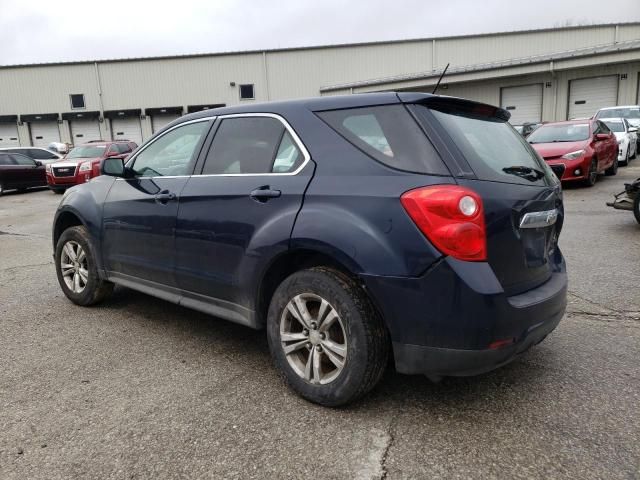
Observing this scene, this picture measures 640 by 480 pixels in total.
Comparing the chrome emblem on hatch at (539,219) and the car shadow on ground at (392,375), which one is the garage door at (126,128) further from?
the chrome emblem on hatch at (539,219)

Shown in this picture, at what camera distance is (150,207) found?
378 cm

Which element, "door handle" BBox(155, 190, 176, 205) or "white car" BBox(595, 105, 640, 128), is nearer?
"door handle" BBox(155, 190, 176, 205)

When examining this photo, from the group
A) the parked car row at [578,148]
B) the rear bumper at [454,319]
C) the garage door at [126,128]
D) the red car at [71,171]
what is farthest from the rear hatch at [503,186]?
the garage door at [126,128]

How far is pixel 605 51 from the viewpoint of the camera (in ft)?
78.5

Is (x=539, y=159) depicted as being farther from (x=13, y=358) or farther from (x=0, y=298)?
(x=0, y=298)

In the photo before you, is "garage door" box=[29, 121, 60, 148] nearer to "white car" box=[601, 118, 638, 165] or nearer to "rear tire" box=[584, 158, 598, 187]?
"white car" box=[601, 118, 638, 165]

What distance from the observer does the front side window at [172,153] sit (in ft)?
12.1

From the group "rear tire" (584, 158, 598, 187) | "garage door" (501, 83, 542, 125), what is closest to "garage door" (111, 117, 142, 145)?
"garage door" (501, 83, 542, 125)

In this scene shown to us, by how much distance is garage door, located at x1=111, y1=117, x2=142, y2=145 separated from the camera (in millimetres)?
37344

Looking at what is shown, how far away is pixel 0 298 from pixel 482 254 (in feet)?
16.0

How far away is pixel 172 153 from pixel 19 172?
1694cm

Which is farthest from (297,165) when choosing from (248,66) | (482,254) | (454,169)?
(248,66)

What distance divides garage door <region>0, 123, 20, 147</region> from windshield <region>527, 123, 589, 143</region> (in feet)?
125

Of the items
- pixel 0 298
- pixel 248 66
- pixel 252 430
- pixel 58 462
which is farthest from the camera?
pixel 248 66
